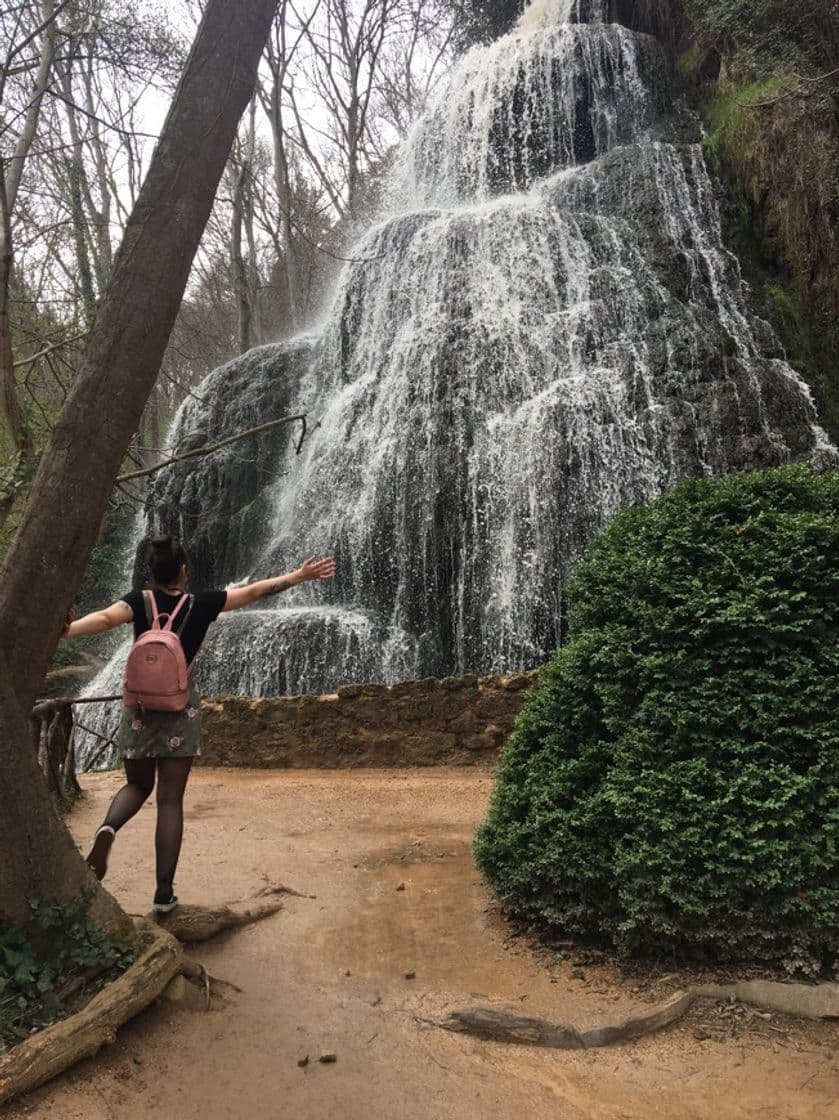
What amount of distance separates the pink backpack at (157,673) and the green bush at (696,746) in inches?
59.3

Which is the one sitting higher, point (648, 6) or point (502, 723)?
point (648, 6)

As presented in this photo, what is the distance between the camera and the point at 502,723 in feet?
26.4

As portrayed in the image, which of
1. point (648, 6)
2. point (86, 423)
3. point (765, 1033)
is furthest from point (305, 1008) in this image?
point (648, 6)

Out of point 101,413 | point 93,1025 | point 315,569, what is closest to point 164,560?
point 315,569

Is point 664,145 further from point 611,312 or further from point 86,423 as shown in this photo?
point 86,423

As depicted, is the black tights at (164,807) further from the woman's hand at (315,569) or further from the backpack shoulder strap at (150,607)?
the woman's hand at (315,569)

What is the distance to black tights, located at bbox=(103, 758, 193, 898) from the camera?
123 inches

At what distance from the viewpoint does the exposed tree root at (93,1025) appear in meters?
1.99

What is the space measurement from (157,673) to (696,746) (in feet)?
6.63

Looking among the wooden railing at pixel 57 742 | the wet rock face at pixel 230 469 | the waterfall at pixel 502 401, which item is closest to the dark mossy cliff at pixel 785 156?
the waterfall at pixel 502 401

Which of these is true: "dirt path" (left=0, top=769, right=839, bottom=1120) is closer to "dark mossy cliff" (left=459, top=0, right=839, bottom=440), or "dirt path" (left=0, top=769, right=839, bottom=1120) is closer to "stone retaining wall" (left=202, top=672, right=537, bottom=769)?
"stone retaining wall" (left=202, top=672, right=537, bottom=769)

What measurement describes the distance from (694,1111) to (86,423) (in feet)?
9.00

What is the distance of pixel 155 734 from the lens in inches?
124

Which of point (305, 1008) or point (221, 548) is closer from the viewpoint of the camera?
point (305, 1008)
